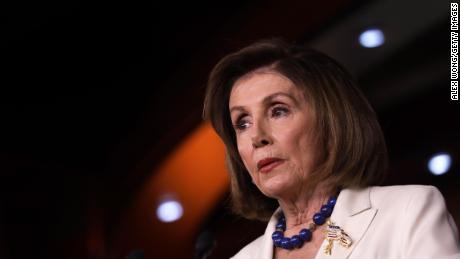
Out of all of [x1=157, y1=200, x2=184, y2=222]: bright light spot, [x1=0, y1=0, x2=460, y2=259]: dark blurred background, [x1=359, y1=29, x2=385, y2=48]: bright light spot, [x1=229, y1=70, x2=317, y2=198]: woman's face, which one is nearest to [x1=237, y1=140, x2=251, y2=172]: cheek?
[x1=229, y1=70, x2=317, y2=198]: woman's face

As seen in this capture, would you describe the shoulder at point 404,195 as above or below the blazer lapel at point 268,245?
below

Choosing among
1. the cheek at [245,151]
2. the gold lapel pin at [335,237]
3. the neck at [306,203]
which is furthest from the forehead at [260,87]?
the gold lapel pin at [335,237]

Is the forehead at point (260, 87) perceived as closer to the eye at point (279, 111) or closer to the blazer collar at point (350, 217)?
the eye at point (279, 111)

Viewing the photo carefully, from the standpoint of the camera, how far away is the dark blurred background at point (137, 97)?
10.1 ft

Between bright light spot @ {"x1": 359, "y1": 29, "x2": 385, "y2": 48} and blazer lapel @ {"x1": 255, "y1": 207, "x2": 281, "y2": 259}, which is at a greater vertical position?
bright light spot @ {"x1": 359, "y1": 29, "x2": 385, "y2": 48}

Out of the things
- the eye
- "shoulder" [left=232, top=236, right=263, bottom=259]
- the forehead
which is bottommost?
"shoulder" [left=232, top=236, right=263, bottom=259]

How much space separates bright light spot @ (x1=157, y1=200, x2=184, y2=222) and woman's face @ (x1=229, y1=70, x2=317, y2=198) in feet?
8.12

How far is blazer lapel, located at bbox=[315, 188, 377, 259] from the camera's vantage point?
1.57 metres

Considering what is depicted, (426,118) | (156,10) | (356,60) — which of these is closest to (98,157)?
(156,10)

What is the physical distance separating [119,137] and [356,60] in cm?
146

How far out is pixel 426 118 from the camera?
3.02 m

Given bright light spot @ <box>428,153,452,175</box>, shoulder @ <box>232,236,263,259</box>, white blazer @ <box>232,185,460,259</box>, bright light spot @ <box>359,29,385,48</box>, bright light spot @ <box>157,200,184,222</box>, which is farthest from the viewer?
bright light spot @ <box>157,200,184,222</box>

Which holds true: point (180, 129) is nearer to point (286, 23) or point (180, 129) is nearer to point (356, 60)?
point (286, 23)

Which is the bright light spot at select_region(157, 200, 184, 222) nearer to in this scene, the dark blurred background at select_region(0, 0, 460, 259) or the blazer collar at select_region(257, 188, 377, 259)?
the dark blurred background at select_region(0, 0, 460, 259)
